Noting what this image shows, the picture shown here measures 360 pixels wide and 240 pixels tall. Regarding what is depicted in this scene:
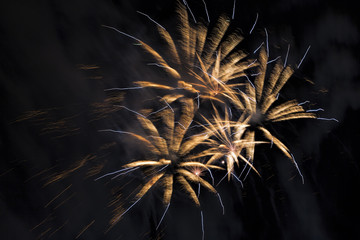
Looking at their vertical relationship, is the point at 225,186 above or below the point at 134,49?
below

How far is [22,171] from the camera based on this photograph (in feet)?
14.3

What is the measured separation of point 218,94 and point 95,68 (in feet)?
6.93

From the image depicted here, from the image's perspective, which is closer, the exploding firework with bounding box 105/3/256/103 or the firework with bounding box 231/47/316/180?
the exploding firework with bounding box 105/3/256/103

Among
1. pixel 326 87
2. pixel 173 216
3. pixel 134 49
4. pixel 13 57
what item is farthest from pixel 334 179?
pixel 13 57

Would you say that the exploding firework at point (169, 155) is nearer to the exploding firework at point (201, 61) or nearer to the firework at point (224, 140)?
the firework at point (224, 140)

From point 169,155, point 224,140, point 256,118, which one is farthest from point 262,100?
point 169,155

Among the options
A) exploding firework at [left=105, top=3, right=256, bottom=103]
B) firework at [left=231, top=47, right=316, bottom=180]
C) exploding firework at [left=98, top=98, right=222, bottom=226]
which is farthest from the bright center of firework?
exploding firework at [left=98, top=98, right=222, bottom=226]

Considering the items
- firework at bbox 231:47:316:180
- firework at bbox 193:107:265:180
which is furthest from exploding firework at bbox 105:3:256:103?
firework at bbox 193:107:265:180

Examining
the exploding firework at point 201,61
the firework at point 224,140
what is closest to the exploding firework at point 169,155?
the firework at point 224,140

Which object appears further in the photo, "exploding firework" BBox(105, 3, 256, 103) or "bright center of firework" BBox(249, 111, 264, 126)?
"bright center of firework" BBox(249, 111, 264, 126)

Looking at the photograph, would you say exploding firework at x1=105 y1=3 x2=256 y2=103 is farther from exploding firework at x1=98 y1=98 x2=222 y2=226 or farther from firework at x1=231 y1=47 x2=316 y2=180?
exploding firework at x1=98 y1=98 x2=222 y2=226

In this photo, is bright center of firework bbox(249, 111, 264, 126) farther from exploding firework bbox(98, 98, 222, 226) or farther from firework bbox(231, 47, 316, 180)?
exploding firework bbox(98, 98, 222, 226)

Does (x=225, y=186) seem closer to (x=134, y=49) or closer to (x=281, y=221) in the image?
(x=281, y=221)

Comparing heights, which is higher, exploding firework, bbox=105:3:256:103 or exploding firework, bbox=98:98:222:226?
exploding firework, bbox=105:3:256:103
